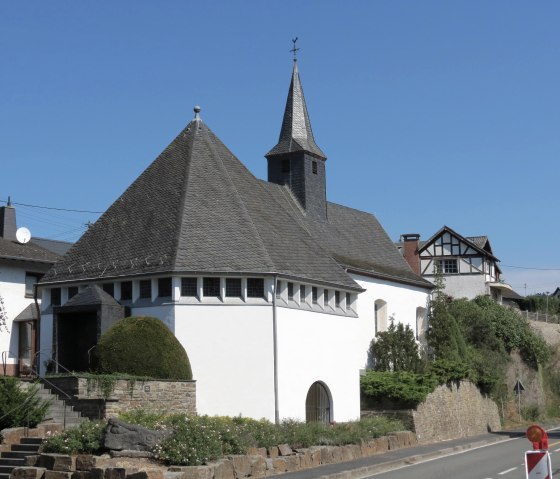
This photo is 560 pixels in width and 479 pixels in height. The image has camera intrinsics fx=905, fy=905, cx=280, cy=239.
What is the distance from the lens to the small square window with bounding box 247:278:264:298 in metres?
28.8

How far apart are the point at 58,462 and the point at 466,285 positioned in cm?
5226

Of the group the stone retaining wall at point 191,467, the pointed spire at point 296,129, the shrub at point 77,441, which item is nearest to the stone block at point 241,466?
the stone retaining wall at point 191,467

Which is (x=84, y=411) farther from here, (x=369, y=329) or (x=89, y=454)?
(x=369, y=329)

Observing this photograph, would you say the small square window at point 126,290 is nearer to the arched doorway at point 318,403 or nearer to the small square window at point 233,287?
the small square window at point 233,287

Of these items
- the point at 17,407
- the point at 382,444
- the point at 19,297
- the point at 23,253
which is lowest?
the point at 382,444

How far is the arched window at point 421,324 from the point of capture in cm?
4475

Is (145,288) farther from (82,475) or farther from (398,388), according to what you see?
(82,475)

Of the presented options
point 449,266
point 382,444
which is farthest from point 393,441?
point 449,266

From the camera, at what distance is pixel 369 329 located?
130 ft

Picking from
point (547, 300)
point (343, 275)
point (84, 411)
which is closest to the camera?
point (84, 411)

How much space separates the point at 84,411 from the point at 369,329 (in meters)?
19.2

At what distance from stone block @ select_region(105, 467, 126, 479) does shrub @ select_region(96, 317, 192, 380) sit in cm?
808

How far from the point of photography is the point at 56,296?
30984 mm

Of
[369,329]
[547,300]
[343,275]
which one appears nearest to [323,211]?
[369,329]
